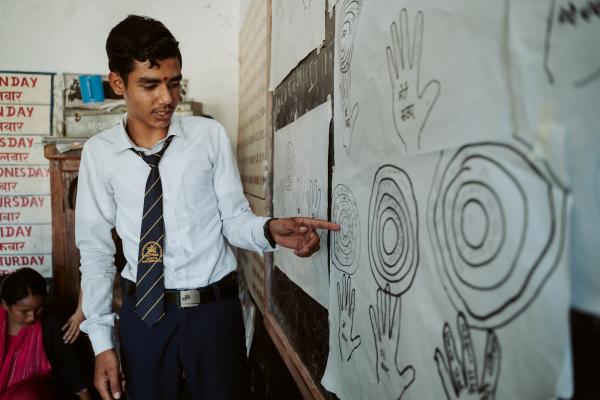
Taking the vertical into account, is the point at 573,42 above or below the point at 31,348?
above

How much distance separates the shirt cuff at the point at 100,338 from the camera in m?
1.19

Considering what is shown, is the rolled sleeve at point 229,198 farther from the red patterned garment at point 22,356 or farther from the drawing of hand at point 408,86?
the red patterned garment at point 22,356

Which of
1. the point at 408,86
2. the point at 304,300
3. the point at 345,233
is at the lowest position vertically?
the point at 304,300

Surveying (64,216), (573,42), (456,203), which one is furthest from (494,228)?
(64,216)

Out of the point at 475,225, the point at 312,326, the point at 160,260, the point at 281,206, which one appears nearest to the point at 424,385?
the point at 475,225

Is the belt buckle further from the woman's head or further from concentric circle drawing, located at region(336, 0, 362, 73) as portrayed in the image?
the woman's head

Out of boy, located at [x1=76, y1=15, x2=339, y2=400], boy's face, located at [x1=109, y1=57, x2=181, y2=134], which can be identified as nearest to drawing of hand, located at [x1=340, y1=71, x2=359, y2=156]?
boy, located at [x1=76, y1=15, x2=339, y2=400]

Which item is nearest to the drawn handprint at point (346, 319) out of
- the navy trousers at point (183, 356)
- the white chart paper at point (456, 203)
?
the white chart paper at point (456, 203)

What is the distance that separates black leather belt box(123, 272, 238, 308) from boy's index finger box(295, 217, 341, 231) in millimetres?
429

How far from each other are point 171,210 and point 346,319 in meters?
0.64

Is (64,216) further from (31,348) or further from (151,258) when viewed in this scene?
(151,258)

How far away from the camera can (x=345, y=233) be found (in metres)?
0.84

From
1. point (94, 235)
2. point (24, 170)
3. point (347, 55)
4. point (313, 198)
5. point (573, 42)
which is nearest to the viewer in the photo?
point (573, 42)

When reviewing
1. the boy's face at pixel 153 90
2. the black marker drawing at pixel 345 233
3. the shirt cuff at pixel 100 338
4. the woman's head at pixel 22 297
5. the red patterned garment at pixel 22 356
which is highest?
the boy's face at pixel 153 90
